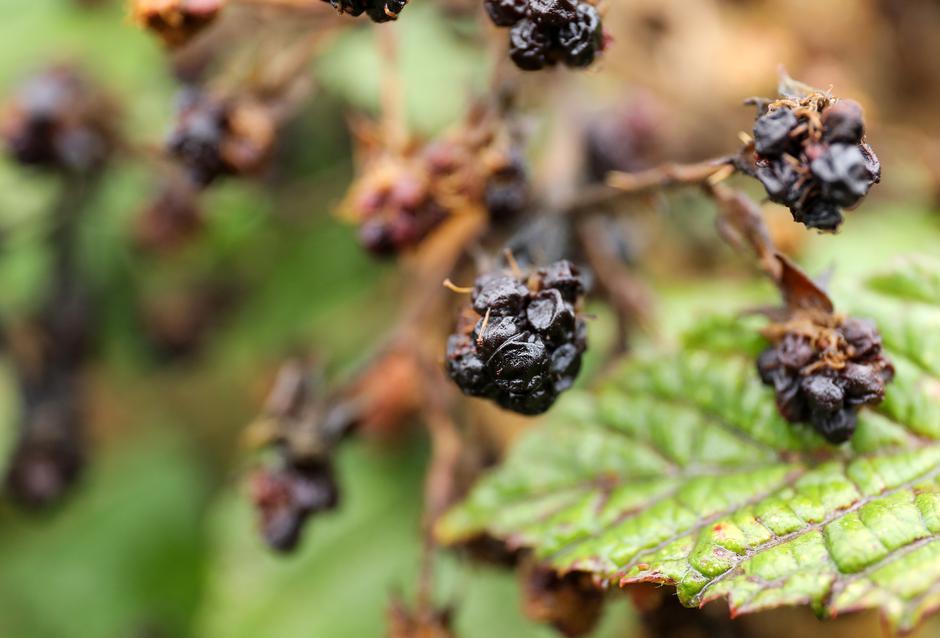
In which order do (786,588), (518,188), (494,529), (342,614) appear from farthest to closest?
(342,614), (518,188), (494,529), (786,588)

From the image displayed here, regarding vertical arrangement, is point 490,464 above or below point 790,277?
below

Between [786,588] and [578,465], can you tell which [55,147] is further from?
[786,588]

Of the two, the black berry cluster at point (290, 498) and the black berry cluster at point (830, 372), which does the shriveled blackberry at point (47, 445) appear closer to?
the black berry cluster at point (290, 498)

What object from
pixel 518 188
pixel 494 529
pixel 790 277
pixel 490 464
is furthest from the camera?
pixel 490 464

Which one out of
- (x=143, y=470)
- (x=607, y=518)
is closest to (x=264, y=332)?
(x=143, y=470)

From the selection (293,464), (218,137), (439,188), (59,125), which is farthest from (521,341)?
(59,125)

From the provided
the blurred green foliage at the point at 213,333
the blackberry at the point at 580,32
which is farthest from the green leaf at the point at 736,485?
the blurred green foliage at the point at 213,333
